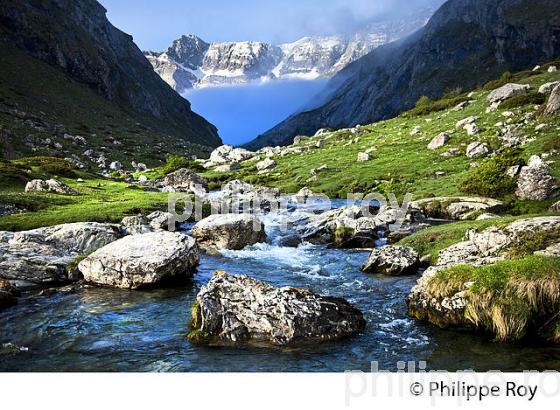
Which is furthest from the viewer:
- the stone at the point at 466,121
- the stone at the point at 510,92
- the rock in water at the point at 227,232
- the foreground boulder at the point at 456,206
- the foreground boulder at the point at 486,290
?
the stone at the point at 510,92

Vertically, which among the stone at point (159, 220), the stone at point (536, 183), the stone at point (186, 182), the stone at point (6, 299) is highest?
the stone at point (186, 182)

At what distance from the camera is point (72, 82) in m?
190

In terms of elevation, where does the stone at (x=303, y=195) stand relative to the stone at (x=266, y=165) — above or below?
below

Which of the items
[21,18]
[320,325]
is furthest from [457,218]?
[21,18]

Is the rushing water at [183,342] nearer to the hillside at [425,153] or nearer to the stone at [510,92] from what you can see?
the hillside at [425,153]

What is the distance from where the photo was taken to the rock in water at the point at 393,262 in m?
23.5

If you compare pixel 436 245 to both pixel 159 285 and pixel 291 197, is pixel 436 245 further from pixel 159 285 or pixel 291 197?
pixel 291 197

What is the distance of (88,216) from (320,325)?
26.7 meters

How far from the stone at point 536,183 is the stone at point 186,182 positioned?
4874 centimetres

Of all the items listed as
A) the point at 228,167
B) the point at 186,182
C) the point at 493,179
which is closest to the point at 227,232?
the point at 493,179

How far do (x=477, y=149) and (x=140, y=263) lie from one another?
5025cm

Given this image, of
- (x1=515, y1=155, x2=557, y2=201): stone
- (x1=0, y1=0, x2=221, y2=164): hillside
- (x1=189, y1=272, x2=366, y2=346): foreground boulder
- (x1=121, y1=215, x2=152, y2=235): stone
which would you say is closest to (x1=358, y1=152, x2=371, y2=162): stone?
(x1=515, y1=155, x2=557, y2=201): stone

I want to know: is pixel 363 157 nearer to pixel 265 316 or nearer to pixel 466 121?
pixel 466 121

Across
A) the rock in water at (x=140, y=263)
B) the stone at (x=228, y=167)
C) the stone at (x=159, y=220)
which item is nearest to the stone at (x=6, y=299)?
the rock in water at (x=140, y=263)
